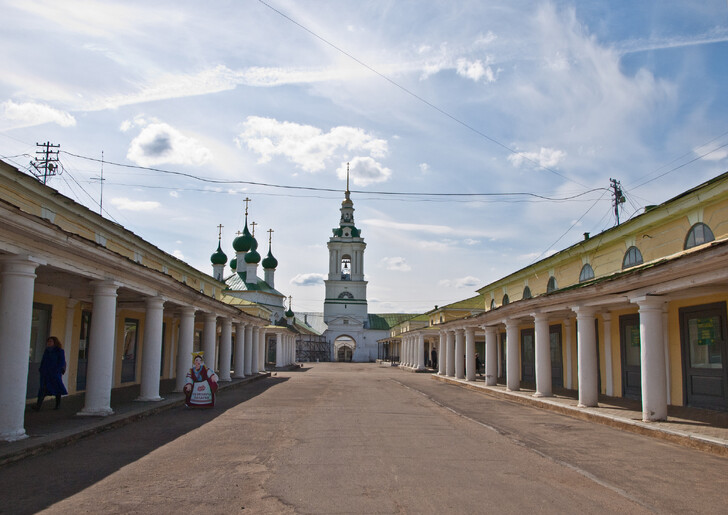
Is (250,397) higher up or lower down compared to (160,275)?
lower down

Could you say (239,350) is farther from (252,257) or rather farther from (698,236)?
(252,257)

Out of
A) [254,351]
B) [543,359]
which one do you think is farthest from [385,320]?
[543,359]

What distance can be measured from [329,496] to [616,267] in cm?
1408

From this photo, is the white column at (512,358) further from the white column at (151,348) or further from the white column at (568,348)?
the white column at (151,348)

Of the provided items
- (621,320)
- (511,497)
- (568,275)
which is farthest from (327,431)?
(568,275)

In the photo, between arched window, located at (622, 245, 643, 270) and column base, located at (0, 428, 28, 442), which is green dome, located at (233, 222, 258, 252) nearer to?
arched window, located at (622, 245, 643, 270)

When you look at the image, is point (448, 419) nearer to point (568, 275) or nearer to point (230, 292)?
point (568, 275)

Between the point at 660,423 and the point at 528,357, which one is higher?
the point at 528,357

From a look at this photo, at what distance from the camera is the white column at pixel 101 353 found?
11852 mm

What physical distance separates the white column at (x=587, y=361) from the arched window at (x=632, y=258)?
2686 mm

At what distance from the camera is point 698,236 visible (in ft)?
45.2

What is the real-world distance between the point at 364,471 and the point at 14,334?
563 centimetres

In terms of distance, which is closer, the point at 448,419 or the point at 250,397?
the point at 448,419

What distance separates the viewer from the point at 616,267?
17.6 meters
